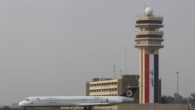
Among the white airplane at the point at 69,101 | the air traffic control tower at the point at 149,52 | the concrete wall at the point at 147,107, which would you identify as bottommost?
the concrete wall at the point at 147,107

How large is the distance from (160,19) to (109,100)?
52400 mm

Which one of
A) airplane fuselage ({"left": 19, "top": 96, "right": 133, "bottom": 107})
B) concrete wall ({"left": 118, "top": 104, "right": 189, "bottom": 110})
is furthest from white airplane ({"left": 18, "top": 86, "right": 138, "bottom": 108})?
concrete wall ({"left": 118, "top": 104, "right": 189, "bottom": 110})

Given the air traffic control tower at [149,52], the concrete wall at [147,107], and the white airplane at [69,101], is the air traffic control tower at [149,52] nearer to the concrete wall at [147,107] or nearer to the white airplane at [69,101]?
the white airplane at [69,101]

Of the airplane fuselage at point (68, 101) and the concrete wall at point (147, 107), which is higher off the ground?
the airplane fuselage at point (68, 101)

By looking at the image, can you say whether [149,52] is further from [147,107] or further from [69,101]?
[69,101]

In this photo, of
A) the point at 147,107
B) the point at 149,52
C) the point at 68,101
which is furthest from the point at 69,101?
the point at 149,52

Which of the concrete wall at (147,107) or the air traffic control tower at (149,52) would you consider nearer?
the concrete wall at (147,107)

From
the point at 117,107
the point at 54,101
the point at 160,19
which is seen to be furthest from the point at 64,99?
the point at 160,19

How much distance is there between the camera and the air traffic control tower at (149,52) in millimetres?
190375

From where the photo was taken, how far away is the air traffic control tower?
190 meters

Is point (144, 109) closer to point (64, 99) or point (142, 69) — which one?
point (64, 99)

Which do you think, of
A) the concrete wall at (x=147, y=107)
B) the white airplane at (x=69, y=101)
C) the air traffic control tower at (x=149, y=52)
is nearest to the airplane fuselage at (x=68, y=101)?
the white airplane at (x=69, y=101)

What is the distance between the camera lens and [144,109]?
14588cm

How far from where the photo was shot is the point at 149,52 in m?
192
